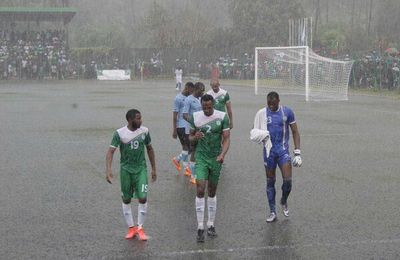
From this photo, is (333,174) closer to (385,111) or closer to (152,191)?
(152,191)

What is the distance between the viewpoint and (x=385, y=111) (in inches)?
979

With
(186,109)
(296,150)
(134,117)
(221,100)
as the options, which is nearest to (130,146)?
(134,117)

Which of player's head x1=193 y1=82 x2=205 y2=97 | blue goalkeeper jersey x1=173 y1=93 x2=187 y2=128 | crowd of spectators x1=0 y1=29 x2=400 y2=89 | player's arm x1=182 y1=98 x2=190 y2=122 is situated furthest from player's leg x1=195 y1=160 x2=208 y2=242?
crowd of spectators x1=0 y1=29 x2=400 y2=89

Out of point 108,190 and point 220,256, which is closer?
point 220,256

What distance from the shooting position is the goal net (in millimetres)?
32750

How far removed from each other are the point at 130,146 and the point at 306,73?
2481 cm

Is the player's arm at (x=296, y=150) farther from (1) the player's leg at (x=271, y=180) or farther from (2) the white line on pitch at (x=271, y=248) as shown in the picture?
(2) the white line on pitch at (x=271, y=248)

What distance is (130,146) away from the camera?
7.50 m

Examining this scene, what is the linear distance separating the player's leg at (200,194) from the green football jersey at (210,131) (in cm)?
15

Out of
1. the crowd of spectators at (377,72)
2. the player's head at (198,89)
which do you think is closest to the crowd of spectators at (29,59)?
the crowd of spectators at (377,72)

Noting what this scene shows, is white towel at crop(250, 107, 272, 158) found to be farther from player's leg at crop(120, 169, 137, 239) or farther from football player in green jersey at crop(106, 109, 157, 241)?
player's leg at crop(120, 169, 137, 239)

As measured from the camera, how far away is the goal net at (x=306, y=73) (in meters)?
32.8

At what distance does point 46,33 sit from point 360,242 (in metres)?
61.9

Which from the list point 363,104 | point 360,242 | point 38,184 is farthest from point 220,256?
point 363,104
